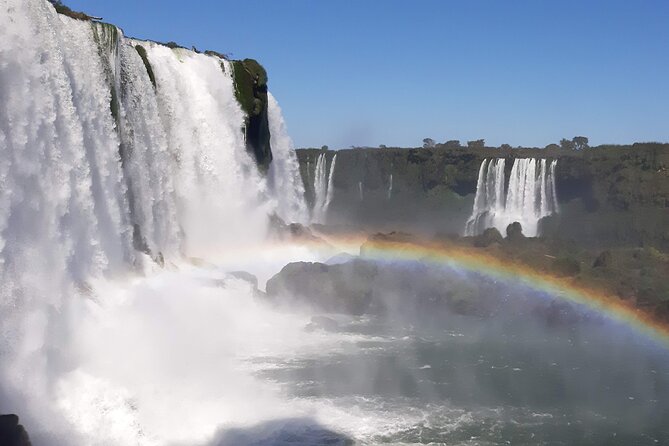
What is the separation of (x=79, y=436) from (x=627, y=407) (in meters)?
9.86

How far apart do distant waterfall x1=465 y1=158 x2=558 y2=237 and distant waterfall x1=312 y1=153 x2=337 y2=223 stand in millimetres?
9946

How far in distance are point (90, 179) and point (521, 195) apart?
2381 centimetres

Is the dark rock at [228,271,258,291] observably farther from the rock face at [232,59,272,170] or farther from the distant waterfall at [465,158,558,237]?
the distant waterfall at [465,158,558,237]

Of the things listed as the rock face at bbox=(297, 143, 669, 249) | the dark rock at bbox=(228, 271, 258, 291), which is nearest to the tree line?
the rock face at bbox=(297, 143, 669, 249)

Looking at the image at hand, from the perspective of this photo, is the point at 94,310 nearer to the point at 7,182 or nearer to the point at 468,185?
the point at 7,182

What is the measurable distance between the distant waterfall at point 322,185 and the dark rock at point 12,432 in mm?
32820

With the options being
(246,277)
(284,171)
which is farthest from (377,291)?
(284,171)

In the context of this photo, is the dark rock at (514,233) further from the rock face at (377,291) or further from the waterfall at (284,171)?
the waterfall at (284,171)

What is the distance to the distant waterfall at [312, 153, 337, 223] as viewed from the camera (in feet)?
138

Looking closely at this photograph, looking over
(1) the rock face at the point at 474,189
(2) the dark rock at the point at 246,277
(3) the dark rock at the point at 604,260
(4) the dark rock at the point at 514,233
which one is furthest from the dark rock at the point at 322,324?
(1) the rock face at the point at 474,189

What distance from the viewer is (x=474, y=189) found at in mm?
38031

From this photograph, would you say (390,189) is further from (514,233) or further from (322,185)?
(514,233)

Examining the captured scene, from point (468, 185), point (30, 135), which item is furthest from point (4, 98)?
point (468, 185)

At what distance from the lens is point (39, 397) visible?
11188mm
